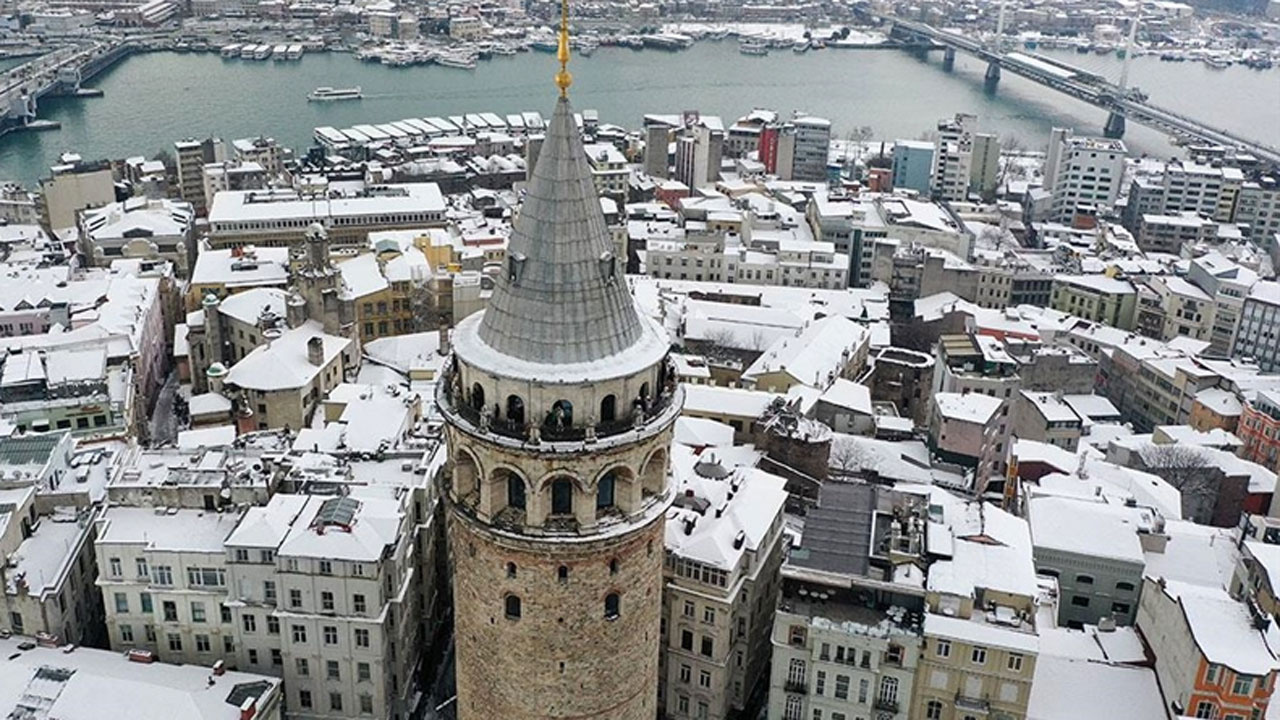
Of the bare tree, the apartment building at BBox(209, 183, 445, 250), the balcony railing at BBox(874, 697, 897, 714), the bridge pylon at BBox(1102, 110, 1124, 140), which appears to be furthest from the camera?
the bridge pylon at BBox(1102, 110, 1124, 140)

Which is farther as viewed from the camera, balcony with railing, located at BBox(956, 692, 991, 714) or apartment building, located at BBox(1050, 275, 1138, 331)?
apartment building, located at BBox(1050, 275, 1138, 331)

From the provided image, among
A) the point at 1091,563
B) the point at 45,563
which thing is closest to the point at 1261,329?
the point at 1091,563

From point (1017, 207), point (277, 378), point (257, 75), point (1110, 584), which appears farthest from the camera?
point (257, 75)

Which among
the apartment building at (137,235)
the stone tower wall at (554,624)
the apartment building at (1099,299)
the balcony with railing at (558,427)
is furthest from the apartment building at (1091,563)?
the apartment building at (137,235)

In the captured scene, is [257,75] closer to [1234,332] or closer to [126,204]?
[126,204]

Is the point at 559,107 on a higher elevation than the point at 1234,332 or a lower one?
higher

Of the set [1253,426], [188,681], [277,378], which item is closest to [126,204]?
[277,378]

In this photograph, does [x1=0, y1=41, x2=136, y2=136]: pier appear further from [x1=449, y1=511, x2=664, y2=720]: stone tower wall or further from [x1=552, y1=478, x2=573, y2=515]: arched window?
[x1=552, y1=478, x2=573, y2=515]: arched window

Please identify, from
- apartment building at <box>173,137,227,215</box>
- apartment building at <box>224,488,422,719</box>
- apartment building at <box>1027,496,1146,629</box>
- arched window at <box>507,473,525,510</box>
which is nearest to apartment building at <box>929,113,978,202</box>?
apartment building at <box>173,137,227,215</box>
